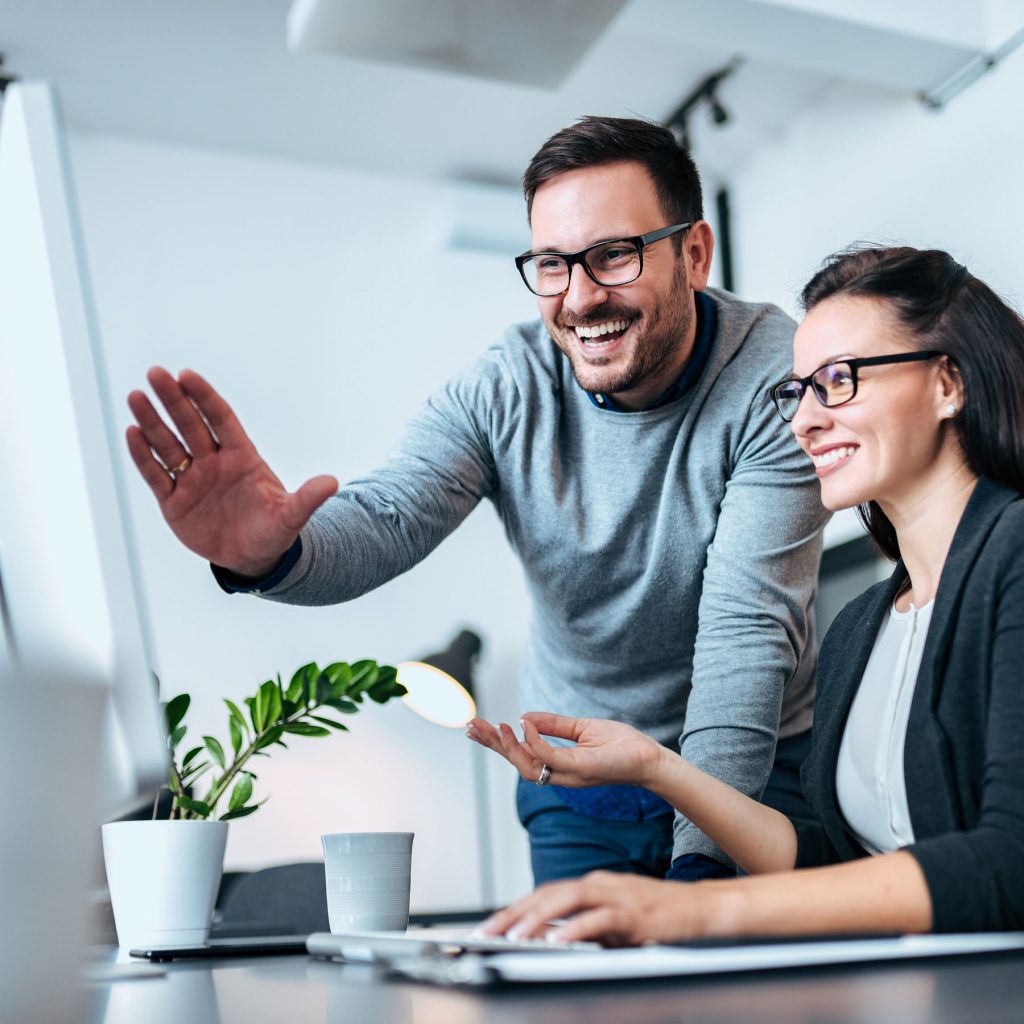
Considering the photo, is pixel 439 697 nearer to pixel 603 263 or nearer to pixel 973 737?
pixel 603 263

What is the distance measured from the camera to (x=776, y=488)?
161 cm

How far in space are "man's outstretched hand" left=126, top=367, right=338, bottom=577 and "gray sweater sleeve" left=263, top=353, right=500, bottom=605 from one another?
14 cm

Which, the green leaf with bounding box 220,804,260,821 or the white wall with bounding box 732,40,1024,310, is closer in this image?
the green leaf with bounding box 220,804,260,821

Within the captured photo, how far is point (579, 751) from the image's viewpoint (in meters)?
1.13

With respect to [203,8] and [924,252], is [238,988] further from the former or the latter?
[203,8]

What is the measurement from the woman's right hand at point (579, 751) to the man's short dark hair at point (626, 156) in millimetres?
879

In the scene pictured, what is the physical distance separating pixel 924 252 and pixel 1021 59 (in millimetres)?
2727

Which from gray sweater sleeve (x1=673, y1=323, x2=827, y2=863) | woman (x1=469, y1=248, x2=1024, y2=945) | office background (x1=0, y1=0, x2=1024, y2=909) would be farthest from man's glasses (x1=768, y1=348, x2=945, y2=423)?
office background (x1=0, y1=0, x2=1024, y2=909)

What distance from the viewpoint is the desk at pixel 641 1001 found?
45cm

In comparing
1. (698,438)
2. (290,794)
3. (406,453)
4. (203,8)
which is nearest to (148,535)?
(290,794)

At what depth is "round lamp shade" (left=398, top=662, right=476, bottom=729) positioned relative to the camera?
7.00 ft

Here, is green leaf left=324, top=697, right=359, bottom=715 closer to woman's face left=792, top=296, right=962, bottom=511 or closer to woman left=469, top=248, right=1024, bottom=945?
woman left=469, top=248, right=1024, bottom=945

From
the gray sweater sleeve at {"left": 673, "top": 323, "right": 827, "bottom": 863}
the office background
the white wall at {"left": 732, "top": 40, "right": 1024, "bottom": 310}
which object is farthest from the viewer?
the office background

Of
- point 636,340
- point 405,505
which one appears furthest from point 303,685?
point 636,340
